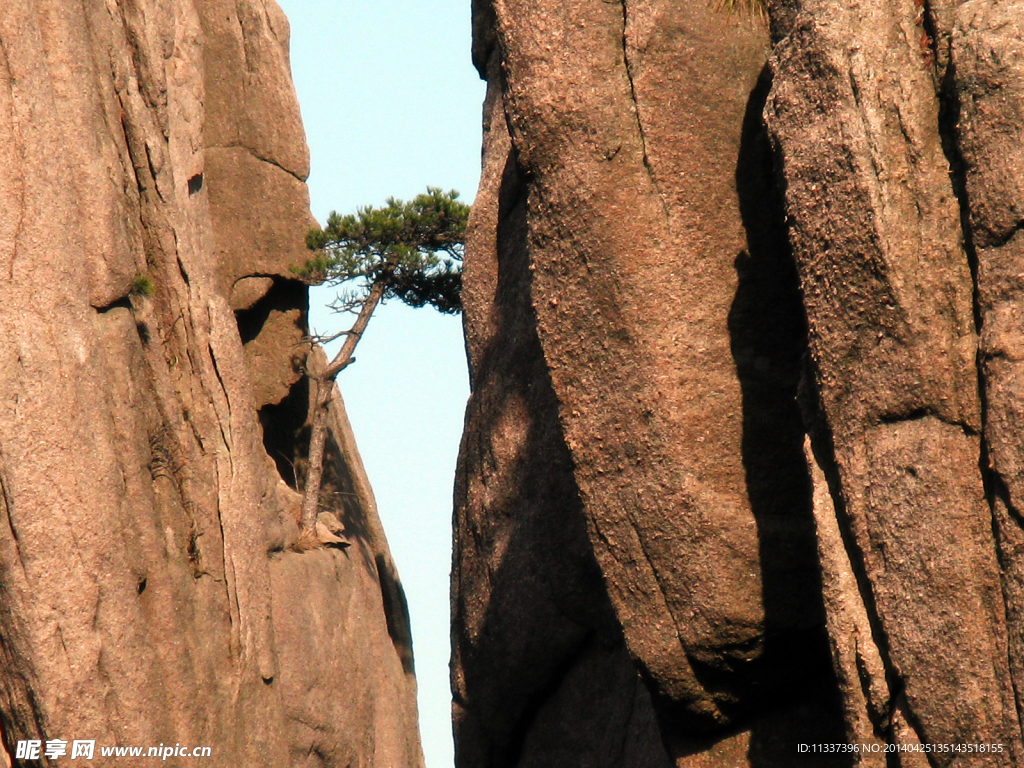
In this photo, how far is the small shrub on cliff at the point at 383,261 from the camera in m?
19.9

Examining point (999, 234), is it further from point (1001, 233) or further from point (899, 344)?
point (899, 344)

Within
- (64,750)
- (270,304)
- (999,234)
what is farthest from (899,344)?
(270,304)

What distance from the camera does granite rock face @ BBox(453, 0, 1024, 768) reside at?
23.4ft

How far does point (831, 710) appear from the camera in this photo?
29.9 feet

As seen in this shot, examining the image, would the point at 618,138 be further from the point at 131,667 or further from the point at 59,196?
the point at 131,667

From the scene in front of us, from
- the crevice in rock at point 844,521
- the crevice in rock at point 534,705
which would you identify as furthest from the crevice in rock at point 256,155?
the crevice in rock at point 844,521

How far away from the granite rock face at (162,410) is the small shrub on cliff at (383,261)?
57cm

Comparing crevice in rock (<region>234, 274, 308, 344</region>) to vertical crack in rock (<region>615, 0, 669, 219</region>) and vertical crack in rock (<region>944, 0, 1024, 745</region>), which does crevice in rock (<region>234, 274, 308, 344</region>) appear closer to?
vertical crack in rock (<region>615, 0, 669, 219</region>)

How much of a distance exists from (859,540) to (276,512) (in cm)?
1090

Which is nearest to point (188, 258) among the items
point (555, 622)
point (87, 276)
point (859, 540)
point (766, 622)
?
point (87, 276)

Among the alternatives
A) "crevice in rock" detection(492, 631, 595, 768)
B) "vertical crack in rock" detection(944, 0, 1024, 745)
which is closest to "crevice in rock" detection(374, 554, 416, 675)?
"crevice in rock" detection(492, 631, 595, 768)

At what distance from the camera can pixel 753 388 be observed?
9.20 meters

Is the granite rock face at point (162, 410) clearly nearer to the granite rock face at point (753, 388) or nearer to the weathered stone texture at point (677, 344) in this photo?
the granite rock face at point (753, 388)

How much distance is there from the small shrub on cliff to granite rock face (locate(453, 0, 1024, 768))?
7549 mm
